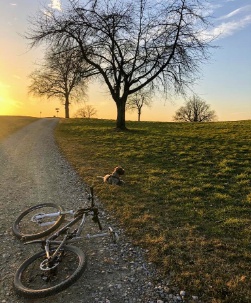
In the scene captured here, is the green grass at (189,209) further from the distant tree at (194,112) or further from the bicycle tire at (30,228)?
the distant tree at (194,112)

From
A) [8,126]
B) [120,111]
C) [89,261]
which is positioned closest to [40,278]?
[89,261]

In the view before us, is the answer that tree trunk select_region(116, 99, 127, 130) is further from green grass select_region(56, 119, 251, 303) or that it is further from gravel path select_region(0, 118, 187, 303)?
gravel path select_region(0, 118, 187, 303)

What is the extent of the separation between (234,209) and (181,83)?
19.2 metres

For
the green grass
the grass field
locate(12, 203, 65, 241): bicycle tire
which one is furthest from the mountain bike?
the grass field

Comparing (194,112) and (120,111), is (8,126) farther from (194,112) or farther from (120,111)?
(194,112)

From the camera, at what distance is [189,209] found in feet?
26.5

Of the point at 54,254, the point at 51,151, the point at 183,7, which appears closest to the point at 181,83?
the point at 183,7

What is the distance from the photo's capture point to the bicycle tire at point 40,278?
443cm

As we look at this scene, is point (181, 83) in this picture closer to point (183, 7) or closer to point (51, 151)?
point (183, 7)

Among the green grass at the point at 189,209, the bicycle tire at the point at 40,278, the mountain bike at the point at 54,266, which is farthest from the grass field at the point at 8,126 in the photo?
the bicycle tire at the point at 40,278

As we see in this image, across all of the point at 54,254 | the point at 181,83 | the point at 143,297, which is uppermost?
the point at 181,83

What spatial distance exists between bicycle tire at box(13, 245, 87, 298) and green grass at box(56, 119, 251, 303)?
158 centimetres

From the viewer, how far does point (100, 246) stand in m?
6.27

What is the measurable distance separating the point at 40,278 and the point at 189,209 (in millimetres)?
4629
